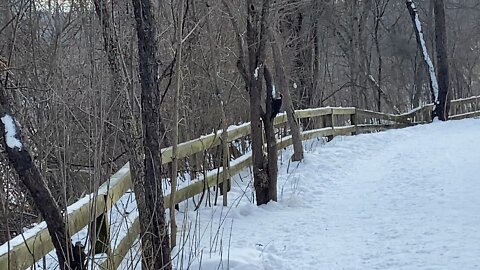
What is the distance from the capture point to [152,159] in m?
4.35

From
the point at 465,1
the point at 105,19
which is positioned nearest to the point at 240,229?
the point at 105,19

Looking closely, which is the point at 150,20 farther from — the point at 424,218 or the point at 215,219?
the point at 424,218

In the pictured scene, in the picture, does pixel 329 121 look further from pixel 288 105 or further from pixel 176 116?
pixel 176 116

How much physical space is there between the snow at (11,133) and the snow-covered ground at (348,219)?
0.97 metres

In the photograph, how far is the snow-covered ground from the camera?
5.32 m

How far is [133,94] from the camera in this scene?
14.7 feet

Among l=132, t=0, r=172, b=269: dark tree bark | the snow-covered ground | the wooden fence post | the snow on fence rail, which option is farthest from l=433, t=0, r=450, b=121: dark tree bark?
l=132, t=0, r=172, b=269: dark tree bark

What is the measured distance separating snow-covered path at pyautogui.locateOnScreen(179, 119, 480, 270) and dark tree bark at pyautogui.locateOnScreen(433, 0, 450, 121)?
9.89 m

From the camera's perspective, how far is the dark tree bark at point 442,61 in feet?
67.7

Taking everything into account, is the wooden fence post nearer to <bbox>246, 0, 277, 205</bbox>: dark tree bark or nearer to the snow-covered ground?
the snow-covered ground

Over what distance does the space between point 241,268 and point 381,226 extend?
1.97 m

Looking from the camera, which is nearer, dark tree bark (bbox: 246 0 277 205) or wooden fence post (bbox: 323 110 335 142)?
dark tree bark (bbox: 246 0 277 205)

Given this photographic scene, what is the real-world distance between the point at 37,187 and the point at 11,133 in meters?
0.30

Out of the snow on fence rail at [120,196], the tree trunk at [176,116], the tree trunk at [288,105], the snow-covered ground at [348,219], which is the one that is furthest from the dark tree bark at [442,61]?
the tree trunk at [176,116]
